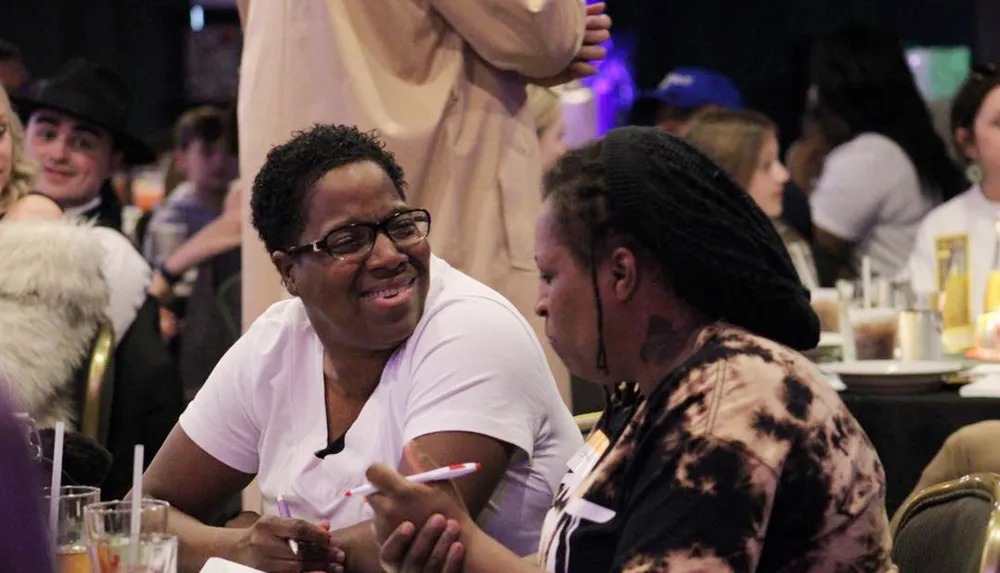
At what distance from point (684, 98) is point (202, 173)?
228 cm

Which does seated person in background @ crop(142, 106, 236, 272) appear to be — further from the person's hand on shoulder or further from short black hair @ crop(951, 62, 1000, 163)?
the person's hand on shoulder

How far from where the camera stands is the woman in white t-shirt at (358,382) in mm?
2250

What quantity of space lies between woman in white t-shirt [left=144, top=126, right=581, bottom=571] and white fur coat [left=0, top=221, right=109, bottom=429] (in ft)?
2.71

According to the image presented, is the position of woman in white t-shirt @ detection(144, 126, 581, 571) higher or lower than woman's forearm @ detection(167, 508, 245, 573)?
higher

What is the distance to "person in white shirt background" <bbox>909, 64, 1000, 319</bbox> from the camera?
4.54 m

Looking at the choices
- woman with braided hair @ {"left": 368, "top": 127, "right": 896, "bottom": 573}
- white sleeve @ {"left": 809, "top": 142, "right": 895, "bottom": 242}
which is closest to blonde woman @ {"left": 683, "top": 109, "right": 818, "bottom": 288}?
white sleeve @ {"left": 809, "top": 142, "right": 895, "bottom": 242}

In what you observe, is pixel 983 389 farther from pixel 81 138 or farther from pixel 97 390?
pixel 81 138

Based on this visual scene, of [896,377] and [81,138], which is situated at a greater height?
[81,138]

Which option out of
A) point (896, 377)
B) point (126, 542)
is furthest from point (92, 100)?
point (126, 542)

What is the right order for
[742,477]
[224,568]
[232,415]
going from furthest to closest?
[232,415], [224,568], [742,477]

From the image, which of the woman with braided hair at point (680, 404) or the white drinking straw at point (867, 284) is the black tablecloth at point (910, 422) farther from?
the woman with braided hair at point (680, 404)

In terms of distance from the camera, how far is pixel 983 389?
11.3 ft

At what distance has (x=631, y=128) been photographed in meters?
1.73

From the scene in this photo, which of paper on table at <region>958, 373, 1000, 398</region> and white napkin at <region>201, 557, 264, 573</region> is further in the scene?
paper on table at <region>958, 373, 1000, 398</region>
